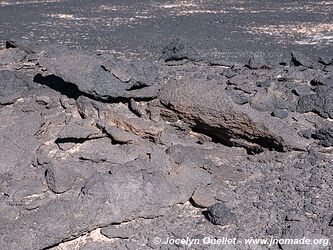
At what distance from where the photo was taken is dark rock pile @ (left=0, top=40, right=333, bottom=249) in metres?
3.71

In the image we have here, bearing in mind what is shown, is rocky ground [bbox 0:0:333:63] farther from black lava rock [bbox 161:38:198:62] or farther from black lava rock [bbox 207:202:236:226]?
black lava rock [bbox 207:202:236:226]

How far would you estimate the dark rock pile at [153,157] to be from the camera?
3707 mm

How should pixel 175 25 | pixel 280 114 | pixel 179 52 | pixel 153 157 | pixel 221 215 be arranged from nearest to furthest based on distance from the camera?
pixel 221 215
pixel 153 157
pixel 280 114
pixel 179 52
pixel 175 25

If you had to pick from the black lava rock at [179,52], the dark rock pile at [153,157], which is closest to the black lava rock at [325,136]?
the dark rock pile at [153,157]

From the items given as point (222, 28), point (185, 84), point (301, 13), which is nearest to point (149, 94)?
point (185, 84)

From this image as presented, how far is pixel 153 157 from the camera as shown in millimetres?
4129

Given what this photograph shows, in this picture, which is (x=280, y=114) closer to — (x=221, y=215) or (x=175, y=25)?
(x=221, y=215)

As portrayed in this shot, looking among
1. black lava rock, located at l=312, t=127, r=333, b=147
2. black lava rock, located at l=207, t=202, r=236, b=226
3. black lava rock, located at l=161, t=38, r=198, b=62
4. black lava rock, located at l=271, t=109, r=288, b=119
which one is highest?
black lava rock, located at l=161, t=38, r=198, b=62

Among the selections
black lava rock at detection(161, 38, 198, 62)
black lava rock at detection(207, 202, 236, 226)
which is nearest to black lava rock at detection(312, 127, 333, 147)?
black lava rock at detection(207, 202, 236, 226)

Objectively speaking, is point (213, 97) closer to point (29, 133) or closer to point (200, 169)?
point (200, 169)

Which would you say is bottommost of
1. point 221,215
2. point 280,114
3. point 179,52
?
point 221,215

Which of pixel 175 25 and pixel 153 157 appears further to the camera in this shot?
pixel 175 25

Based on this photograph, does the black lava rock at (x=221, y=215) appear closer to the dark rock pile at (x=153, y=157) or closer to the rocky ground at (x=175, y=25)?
the dark rock pile at (x=153, y=157)

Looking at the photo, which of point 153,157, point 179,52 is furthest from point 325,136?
point 179,52
